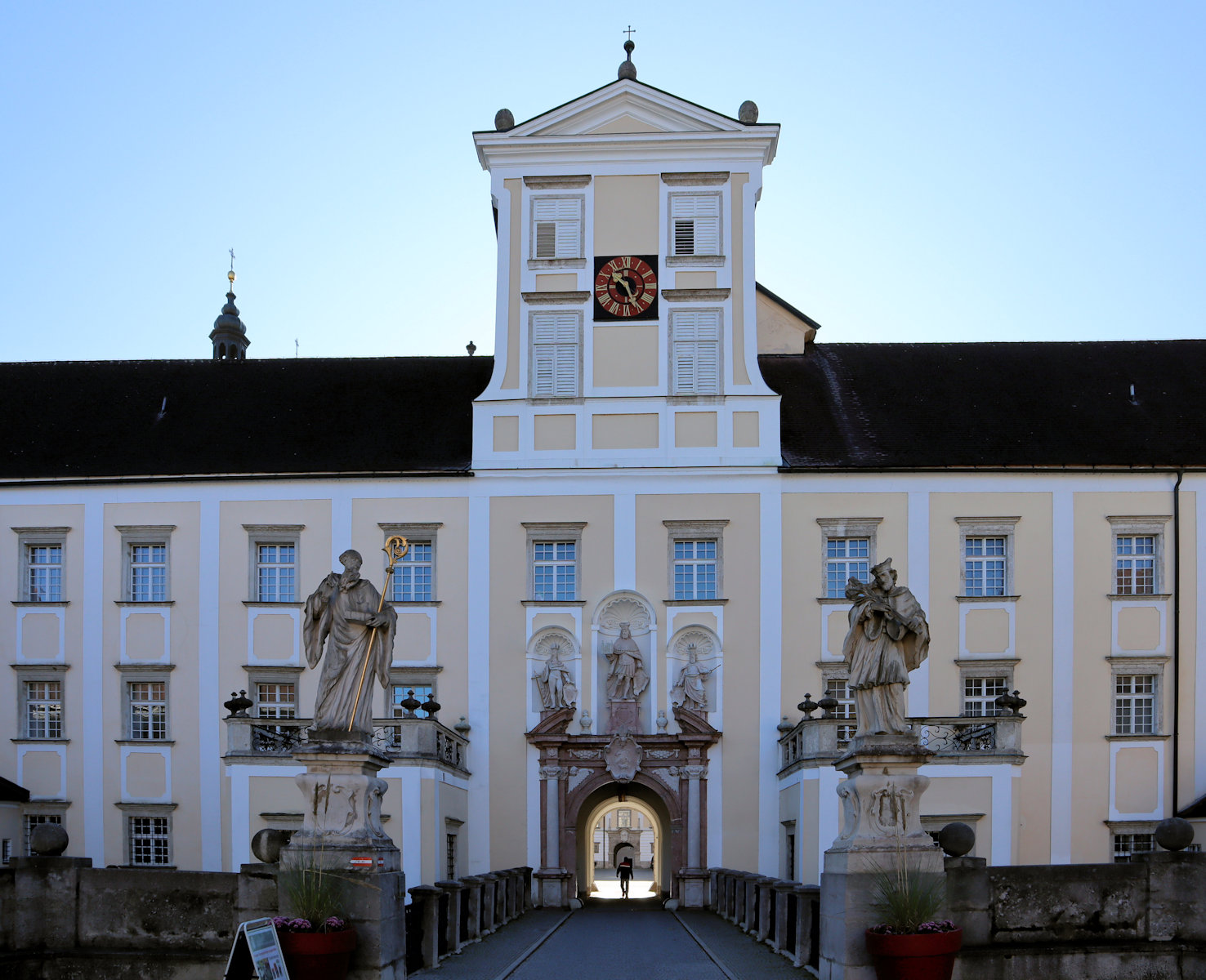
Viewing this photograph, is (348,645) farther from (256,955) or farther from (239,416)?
(239,416)

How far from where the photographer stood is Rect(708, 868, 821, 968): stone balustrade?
16.3 meters

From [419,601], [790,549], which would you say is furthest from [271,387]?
[790,549]

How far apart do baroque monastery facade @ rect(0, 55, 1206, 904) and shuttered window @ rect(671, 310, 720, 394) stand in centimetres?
6

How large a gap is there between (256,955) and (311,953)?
0.99 metres

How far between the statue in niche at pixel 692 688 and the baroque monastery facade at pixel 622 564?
0.16 ft

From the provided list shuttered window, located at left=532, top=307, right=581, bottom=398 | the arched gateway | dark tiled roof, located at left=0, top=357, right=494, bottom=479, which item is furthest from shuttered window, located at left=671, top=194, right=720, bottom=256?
the arched gateway

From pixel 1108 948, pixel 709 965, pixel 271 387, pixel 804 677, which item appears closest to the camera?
pixel 1108 948

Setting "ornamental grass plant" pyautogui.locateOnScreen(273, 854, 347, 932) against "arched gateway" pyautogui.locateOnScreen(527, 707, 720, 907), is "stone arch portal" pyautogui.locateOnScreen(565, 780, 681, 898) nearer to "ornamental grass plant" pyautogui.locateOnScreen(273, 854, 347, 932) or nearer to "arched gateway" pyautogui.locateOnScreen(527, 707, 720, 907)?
"arched gateway" pyautogui.locateOnScreen(527, 707, 720, 907)

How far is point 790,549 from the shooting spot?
3047 centimetres

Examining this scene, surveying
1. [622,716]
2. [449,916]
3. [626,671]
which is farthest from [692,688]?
[449,916]

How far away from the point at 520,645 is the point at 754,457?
599 centimetres

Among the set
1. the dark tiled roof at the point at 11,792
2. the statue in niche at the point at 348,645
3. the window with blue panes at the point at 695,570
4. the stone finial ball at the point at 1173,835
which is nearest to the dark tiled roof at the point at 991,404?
the window with blue panes at the point at 695,570

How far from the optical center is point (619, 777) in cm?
2947

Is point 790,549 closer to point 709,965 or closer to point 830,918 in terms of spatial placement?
point 709,965
